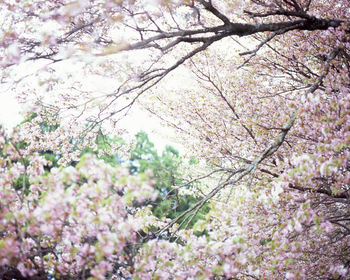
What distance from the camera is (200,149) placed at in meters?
6.66

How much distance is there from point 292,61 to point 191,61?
2077mm

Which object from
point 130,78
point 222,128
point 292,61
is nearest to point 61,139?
point 130,78

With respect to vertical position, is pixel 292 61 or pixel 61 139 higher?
pixel 292 61

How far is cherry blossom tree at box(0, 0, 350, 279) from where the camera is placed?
98.3 inches

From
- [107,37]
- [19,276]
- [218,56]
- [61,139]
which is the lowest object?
[19,276]

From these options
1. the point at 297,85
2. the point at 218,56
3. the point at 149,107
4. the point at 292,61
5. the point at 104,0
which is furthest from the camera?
the point at 149,107

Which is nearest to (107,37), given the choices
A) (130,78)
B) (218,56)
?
(130,78)

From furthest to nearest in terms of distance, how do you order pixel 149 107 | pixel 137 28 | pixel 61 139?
pixel 149 107, pixel 61 139, pixel 137 28

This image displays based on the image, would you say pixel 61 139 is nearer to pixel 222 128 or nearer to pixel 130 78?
pixel 130 78

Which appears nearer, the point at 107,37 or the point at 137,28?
the point at 137,28

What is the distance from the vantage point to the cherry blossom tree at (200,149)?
8.20 feet

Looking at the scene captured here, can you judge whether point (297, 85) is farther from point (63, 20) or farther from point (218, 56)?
point (63, 20)

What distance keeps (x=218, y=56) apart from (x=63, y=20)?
4286mm

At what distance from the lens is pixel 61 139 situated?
507 centimetres
